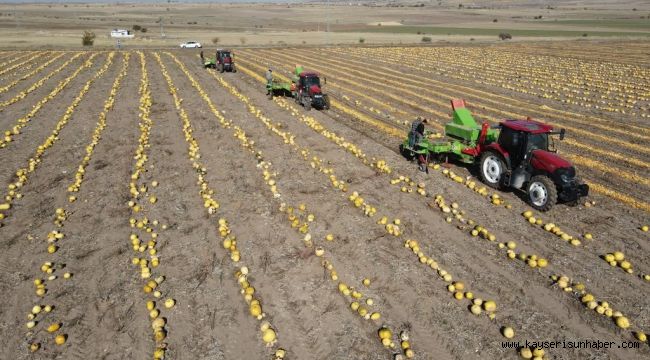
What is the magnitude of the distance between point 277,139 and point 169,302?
32.2 feet

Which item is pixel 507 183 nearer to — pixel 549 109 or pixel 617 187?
Result: pixel 617 187

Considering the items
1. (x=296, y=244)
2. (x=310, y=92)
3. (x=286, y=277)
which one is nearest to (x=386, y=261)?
(x=296, y=244)

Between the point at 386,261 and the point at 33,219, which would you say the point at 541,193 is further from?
the point at 33,219

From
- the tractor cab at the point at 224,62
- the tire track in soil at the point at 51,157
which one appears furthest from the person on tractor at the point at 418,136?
the tractor cab at the point at 224,62

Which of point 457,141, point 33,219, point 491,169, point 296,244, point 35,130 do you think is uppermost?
point 457,141

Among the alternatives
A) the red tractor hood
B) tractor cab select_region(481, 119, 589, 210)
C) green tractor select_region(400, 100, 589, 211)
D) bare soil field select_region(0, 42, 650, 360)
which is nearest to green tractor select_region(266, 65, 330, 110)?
bare soil field select_region(0, 42, 650, 360)

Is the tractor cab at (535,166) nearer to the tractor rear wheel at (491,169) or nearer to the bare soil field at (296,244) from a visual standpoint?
the tractor rear wheel at (491,169)

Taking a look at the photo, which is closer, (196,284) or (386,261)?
(196,284)

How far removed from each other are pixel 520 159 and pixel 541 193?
105 cm

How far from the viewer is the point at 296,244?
357 inches

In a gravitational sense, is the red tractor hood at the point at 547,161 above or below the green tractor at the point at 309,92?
below

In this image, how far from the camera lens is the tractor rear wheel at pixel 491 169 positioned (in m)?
11.4

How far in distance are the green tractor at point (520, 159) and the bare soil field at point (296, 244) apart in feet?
1.78

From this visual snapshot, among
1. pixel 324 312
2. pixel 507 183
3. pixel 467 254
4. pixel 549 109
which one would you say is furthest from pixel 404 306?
pixel 549 109
